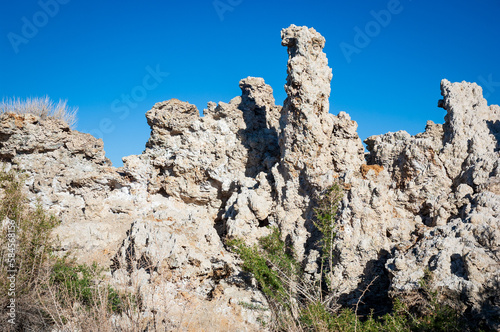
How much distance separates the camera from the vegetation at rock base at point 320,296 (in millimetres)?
7336

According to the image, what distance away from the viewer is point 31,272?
9336mm

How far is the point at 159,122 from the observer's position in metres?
14.5

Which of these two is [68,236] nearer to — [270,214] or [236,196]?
[236,196]

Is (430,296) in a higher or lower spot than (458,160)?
lower

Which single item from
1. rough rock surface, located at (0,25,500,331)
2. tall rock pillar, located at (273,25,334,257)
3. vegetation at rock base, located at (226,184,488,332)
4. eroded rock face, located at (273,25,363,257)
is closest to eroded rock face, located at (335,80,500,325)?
rough rock surface, located at (0,25,500,331)

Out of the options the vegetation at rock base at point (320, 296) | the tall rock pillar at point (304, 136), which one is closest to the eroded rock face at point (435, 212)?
the vegetation at rock base at point (320, 296)

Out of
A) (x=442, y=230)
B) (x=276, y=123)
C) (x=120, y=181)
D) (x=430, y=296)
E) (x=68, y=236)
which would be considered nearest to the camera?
(x=430, y=296)

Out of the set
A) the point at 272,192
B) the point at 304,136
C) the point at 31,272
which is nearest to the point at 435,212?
the point at 304,136

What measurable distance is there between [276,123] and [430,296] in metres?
9.59

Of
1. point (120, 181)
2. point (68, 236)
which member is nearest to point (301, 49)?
point (120, 181)

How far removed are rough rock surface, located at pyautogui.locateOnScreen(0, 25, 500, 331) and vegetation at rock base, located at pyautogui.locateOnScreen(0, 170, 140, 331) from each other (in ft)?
3.22

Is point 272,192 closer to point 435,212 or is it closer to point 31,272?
point 435,212

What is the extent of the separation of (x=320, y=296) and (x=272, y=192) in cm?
431

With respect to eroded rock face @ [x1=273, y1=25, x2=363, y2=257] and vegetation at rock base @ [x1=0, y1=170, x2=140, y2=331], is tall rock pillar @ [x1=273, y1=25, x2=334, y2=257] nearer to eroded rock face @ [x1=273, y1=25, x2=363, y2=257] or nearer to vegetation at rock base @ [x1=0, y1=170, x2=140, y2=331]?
eroded rock face @ [x1=273, y1=25, x2=363, y2=257]
